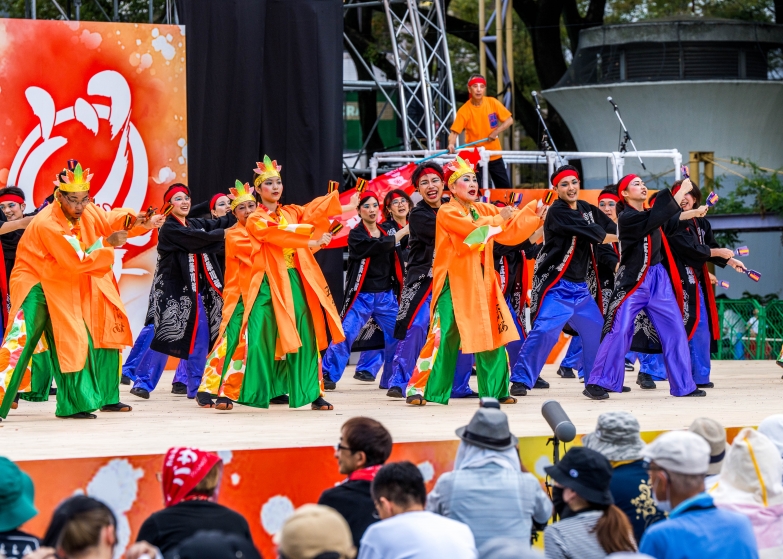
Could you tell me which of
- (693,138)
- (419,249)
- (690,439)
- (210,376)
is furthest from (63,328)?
(693,138)

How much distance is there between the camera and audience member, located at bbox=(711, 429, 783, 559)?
11.9 ft

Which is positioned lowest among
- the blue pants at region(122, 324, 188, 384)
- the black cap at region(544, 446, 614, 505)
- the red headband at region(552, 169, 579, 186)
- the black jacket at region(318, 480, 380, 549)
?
the blue pants at region(122, 324, 188, 384)

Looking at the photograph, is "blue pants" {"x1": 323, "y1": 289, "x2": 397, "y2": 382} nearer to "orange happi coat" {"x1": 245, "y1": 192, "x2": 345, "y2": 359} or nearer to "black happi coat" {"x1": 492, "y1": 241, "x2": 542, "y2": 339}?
"black happi coat" {"x1": 492, "y1": 241, "x2": 542, "y2": 339}

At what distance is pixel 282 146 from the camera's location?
9781mm

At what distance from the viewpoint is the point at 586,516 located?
3.63 meters

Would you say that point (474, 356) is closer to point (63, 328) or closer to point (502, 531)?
point (63, 328)

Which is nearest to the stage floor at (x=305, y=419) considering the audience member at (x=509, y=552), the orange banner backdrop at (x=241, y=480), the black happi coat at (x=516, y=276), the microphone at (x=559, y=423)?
the orange banner backdrop at (x=241, y=480)

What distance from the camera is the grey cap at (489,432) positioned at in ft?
12.8

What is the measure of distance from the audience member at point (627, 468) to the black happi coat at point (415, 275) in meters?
3.57

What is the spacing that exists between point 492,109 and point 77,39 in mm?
3586

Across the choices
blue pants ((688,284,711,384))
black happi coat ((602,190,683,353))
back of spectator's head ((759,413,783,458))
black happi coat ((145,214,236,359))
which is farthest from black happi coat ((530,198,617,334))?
back of spectator's head ((759,413,783,458))

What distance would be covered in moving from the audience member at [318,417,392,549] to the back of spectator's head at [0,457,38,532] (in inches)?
36.3

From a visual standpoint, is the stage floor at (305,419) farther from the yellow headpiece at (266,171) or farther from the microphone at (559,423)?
the yellow headpiece at (266,171)

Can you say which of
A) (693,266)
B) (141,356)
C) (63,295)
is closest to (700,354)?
(693,266)
